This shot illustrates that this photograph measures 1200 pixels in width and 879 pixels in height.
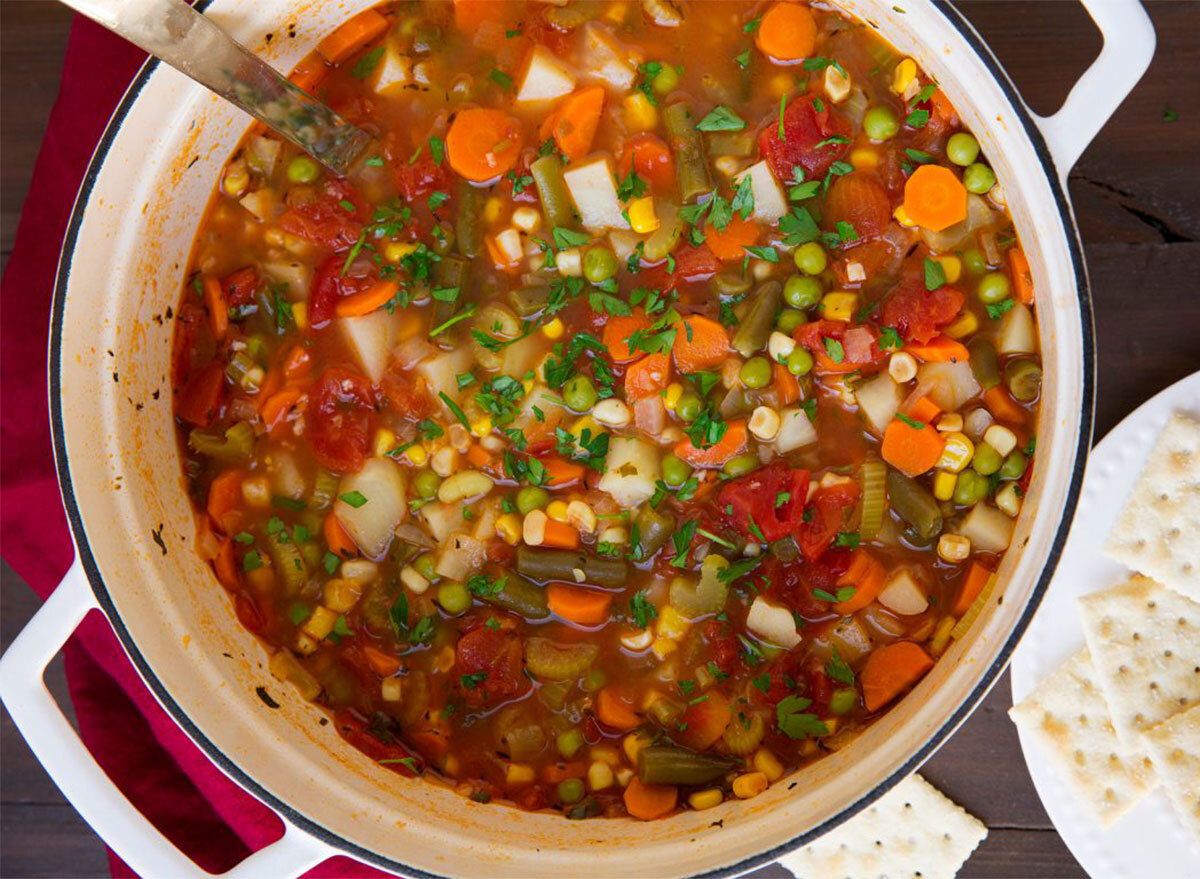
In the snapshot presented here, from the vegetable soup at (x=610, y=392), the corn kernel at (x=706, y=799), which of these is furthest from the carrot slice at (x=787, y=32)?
the corn kernel at (x=706, y=799)

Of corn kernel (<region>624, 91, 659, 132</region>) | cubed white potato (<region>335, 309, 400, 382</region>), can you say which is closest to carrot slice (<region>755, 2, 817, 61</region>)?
corn kernel (<region>624, 91, 659, 132</region>)

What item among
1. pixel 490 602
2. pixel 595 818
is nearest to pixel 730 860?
pixel 595 818

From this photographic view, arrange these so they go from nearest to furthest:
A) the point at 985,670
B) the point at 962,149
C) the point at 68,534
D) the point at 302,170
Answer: the point at 985,670 → the point at 962,149 → the point at 302,170 → the point at 68,534

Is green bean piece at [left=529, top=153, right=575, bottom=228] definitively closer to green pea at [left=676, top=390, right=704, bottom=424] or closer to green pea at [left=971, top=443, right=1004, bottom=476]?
green pea at [left=676, top=390, right=704, bottom=424]

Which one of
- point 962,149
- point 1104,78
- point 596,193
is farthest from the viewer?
point 596,193

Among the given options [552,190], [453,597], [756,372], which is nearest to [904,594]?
[756,372]

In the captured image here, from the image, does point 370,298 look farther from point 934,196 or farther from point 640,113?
point 934,196

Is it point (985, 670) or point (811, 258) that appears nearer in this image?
point (985, 670)

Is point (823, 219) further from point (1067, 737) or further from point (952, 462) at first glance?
point (1067, 737)
